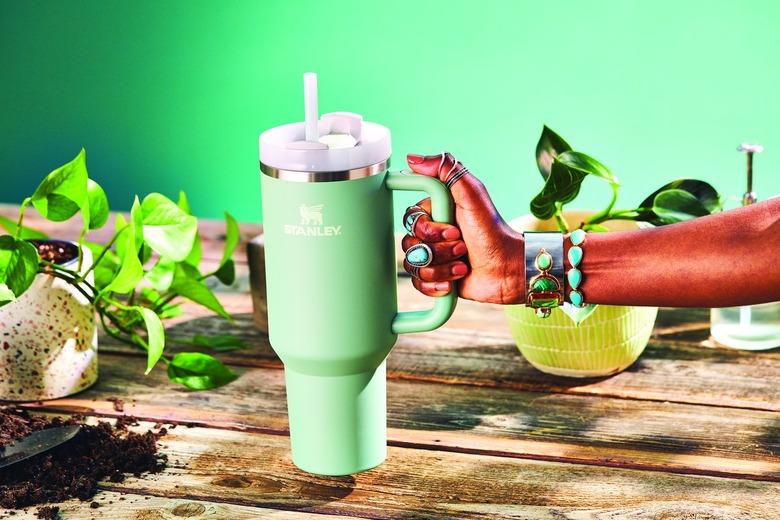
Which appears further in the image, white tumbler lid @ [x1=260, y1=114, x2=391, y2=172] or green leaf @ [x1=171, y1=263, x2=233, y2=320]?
green leaf @ [x1=171, y1=263, x2=233, y2=320]

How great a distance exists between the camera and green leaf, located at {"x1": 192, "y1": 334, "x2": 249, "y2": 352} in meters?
1.32

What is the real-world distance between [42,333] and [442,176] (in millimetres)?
516

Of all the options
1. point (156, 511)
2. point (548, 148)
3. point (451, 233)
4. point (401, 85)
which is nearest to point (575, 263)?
point (451, 233)

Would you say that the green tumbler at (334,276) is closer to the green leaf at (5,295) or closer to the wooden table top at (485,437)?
the wooden table top at (485,437)

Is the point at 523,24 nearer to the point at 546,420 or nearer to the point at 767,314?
the point at 767,314

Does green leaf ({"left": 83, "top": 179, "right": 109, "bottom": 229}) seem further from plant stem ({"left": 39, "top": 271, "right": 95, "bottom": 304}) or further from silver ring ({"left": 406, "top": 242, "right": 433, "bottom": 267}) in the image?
silver ring ({"left": 406, "top": 242, "right": 433, "bottom": 267})

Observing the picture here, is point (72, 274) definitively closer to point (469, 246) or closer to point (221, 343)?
point (221, 343)

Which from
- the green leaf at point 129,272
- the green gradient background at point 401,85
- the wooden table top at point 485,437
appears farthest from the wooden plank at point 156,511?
the green gradient background at point 401,85

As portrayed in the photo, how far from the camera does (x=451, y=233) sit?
3.17 feet

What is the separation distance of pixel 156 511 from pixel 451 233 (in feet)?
1.26

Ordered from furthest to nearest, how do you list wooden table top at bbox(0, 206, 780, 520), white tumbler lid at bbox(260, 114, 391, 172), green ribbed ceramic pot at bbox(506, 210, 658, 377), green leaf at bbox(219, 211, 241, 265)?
1. green leaf at bbox(219, 211, 241, 265)
2. green ribbed ceramic pot at bbox(506, 210, 658, 377)
3. wooden table top at bbox(0, 206, 780, 520)
4. white tumbler lid at bbox(260, 114, 391, 172)

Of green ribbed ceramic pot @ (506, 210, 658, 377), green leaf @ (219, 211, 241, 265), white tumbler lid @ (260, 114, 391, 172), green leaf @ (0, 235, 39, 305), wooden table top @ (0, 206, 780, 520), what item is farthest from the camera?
green leaf @ (219, 211, 241, 265)

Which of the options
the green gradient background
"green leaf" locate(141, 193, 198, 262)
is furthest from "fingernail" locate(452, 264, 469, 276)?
the green gradient background

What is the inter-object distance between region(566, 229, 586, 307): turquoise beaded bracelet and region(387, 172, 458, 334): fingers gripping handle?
0.13 meters
